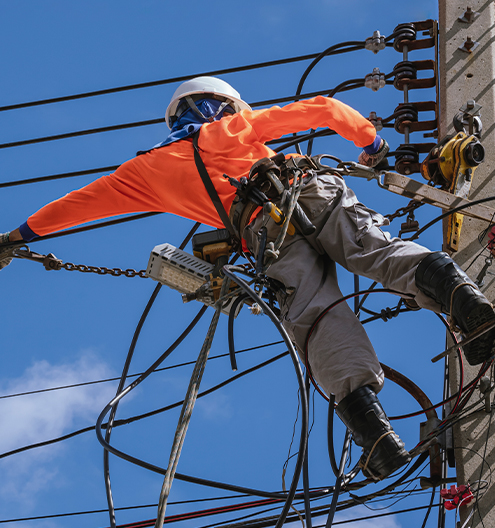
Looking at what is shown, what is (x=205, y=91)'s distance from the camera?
5613mm

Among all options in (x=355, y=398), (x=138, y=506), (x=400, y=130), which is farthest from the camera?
(x=138, y=506)

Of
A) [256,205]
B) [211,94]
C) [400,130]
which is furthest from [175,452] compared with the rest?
[400,130]

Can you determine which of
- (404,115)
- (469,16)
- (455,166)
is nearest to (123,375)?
(455,166)

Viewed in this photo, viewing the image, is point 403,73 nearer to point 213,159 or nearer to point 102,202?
point 213,159

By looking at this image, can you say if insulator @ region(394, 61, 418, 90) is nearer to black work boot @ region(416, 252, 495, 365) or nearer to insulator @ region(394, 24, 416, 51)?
insulator @ region(394, 24, 416, 51)

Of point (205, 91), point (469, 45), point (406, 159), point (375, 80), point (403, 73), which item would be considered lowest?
point (406, 159)

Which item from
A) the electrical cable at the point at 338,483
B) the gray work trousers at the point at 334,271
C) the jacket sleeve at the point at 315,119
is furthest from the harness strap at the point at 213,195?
the electrical cable at the point at 338,483

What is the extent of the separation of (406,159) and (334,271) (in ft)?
5.47

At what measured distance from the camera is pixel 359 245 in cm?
447

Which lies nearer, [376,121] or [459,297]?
[459,297]

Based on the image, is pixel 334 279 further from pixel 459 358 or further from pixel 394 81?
pixel 394 81

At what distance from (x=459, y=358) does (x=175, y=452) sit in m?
1.85

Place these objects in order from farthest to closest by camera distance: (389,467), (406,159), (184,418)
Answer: (406,159)
(389,467)
(184,418)

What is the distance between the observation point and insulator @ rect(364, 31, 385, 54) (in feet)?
22.4
